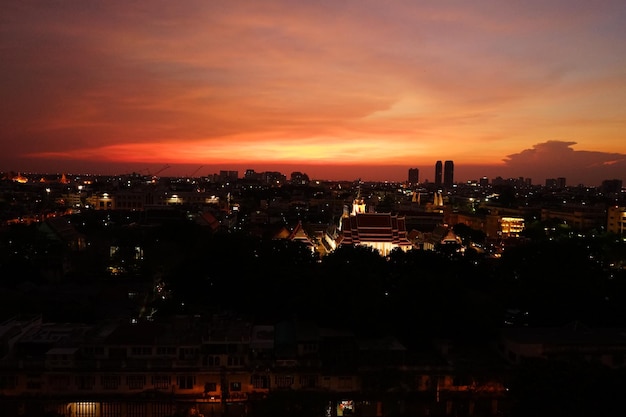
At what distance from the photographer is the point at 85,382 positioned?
16875mm

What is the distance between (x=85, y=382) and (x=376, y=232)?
26.3 meters

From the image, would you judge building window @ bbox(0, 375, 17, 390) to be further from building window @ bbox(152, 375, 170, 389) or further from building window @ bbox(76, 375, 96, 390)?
building window @ bbox(152, 375, 170, 389)

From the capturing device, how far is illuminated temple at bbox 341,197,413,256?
39.6 meters

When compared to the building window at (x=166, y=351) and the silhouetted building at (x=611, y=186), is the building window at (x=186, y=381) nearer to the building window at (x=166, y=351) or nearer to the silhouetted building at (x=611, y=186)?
the building window at (x=166, y=351)

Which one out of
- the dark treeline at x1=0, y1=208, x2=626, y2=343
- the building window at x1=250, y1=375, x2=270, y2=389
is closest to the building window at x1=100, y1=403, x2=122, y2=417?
the building window at x1=250, y1=375, x2=270, y2=389

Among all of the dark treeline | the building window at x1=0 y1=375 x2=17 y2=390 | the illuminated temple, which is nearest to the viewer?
the building window at x1=0 y1=375 x2=17 y2=390

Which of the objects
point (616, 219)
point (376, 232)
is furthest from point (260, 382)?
point (616, 219)

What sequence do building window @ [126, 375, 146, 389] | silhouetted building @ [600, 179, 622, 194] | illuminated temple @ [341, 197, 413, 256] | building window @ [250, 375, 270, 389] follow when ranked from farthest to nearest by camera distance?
1. silhouetted building @ [600, 179, 622, 194]
2. illuminated temple @ [341, 197, 413, 256]
3. building window @ [250, 375, 270, 389]
4. building window @ [126, 375, 146, 389]

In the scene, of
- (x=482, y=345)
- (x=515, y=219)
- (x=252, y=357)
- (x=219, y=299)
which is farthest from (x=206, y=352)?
(x=515, y=219)

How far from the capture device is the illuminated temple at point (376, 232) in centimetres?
3962

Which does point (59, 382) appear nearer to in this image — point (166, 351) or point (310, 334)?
point (166, 351)

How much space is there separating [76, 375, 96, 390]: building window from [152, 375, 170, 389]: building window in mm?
1864

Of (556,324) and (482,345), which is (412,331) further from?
(556,324)

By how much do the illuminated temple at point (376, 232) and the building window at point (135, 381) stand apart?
23.7 meters
